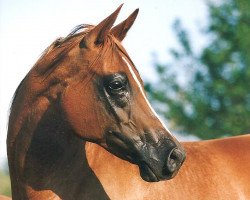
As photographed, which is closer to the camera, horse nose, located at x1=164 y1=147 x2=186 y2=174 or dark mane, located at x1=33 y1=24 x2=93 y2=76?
horse nose, located at x1=164 y1=147 x2=186 y2=174

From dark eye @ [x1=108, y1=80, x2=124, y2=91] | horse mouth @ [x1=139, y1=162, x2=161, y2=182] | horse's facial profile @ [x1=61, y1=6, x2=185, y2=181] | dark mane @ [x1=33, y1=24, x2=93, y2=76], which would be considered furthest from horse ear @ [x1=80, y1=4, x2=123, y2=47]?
horse mouth @ [x1=139, y1=162, x2=161, y2=182]

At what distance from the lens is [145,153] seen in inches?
158

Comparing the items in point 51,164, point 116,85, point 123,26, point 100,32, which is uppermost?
point 100,32

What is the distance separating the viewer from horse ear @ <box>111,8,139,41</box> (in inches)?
176

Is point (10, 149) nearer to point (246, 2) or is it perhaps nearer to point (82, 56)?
point (82, 56)

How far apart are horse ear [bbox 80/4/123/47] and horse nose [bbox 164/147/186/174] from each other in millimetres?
1063

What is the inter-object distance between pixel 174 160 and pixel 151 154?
19 cm

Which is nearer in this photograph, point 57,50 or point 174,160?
point 174,160

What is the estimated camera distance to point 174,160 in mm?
3902

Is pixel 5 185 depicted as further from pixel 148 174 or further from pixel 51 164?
pixel 148 174

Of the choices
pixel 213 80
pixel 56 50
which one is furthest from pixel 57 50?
pixel 213 80

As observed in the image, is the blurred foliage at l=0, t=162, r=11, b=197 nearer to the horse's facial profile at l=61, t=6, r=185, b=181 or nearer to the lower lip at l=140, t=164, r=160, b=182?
the horse's facial profile at l=61, t=6, r=185, b=181

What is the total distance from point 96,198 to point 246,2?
20636mm

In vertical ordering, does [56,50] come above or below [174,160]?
above
